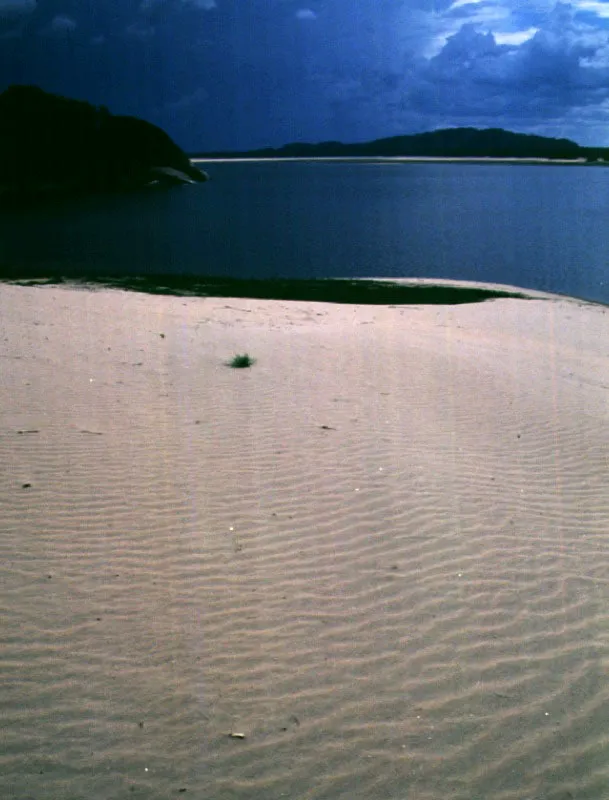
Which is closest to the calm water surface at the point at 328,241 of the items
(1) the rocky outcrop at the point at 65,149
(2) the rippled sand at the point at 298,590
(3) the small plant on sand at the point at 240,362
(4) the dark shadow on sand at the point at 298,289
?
(4) the dark shadow on sand at the point at 298,289

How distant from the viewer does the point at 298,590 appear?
16.5ft

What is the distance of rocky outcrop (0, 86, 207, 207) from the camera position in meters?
79.2

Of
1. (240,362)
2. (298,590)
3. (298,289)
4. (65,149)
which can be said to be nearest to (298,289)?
(298,289)

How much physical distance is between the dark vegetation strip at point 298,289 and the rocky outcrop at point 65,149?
57.6m

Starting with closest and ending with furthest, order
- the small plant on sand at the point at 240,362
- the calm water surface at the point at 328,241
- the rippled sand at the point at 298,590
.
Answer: the rippled sand at the point at 298,590, the small plant on sand at the point at 240,362, the calm water surface at the point at 328,241

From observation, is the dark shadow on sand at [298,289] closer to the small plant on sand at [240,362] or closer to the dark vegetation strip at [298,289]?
the dark vegetation strip at [298,289]

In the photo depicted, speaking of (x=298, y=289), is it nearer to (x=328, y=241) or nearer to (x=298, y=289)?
(x=298, y=289)

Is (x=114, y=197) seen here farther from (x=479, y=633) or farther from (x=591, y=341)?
(x=479, y=633)

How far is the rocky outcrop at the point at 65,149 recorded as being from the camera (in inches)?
3118

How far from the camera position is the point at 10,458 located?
7.07 metres

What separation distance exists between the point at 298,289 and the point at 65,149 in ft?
235

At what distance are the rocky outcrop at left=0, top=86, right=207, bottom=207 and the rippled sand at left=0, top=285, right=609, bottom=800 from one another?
74.2 meters

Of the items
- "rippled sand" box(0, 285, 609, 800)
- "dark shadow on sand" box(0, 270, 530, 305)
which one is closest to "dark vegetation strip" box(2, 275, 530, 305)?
"dark shadow on sand" box(0, 270, 530, 305)

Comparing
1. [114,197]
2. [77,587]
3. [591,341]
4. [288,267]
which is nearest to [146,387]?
[77,587]
